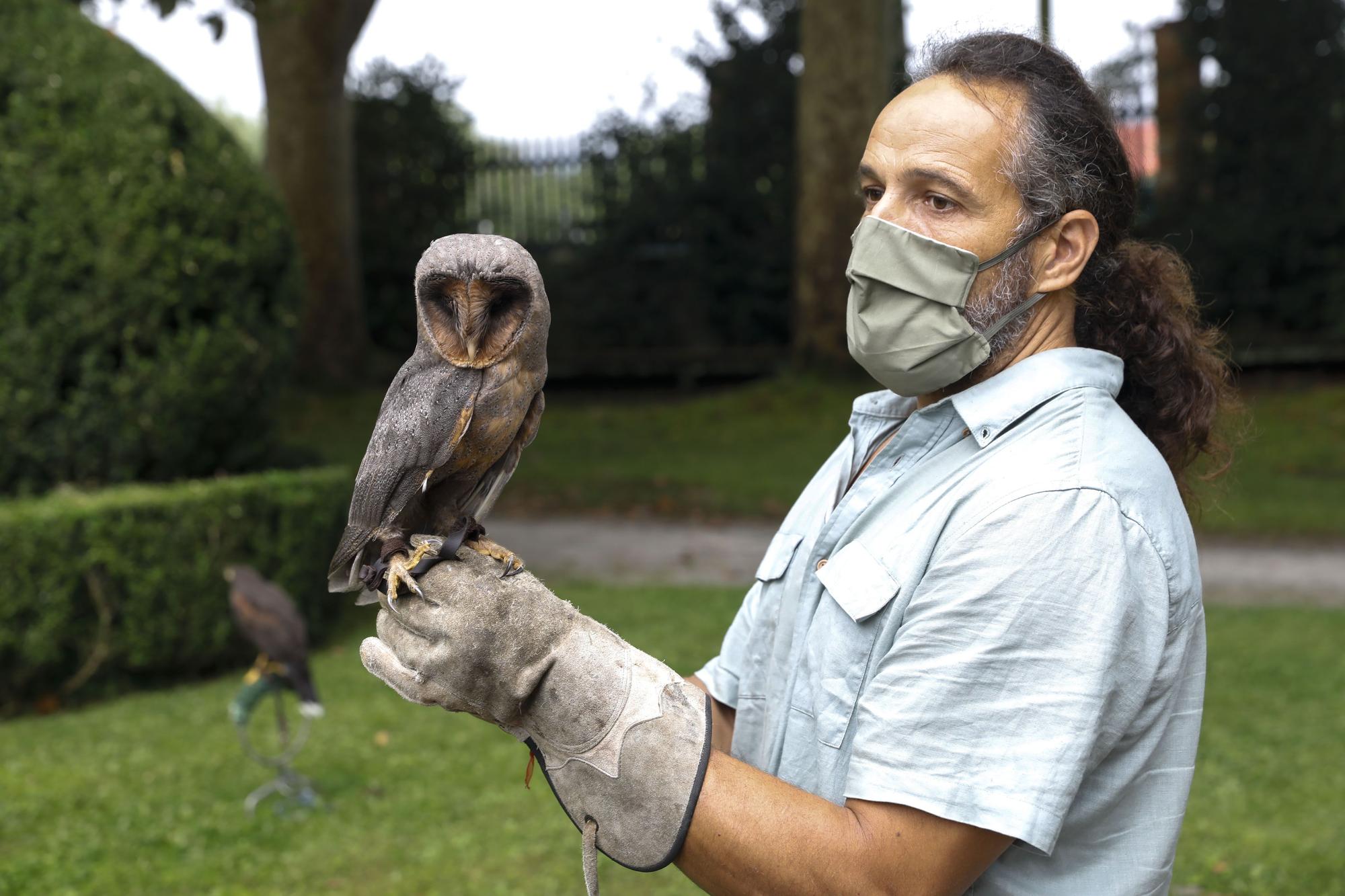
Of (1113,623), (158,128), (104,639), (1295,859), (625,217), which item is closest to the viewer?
(1113,623)

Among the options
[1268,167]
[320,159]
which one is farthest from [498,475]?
[1268,167]

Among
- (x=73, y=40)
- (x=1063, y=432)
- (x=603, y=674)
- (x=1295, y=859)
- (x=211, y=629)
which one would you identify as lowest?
(x=1295, y=859)

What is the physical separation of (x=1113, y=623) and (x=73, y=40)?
6.90 m

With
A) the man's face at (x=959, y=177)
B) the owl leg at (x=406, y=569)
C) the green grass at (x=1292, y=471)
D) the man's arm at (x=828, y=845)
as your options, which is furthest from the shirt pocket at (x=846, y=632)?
the green grass at (x=1292, y=471)

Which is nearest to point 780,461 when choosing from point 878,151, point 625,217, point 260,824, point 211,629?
point 625,217

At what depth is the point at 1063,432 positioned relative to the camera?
1716 mm

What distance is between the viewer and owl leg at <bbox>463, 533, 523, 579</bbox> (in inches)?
77.4

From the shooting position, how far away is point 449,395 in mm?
2039

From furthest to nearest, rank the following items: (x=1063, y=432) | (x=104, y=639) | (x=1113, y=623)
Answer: (x=104, y=639) → (x=1063, y=432) → (x=1113, y=623)

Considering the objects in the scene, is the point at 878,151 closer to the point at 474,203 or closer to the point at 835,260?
the point at 835,260

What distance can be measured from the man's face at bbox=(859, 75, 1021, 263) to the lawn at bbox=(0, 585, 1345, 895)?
325 cm

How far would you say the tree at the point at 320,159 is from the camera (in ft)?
46.1

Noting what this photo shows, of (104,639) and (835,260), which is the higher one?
(835,260)

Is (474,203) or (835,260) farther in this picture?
(474,203)
